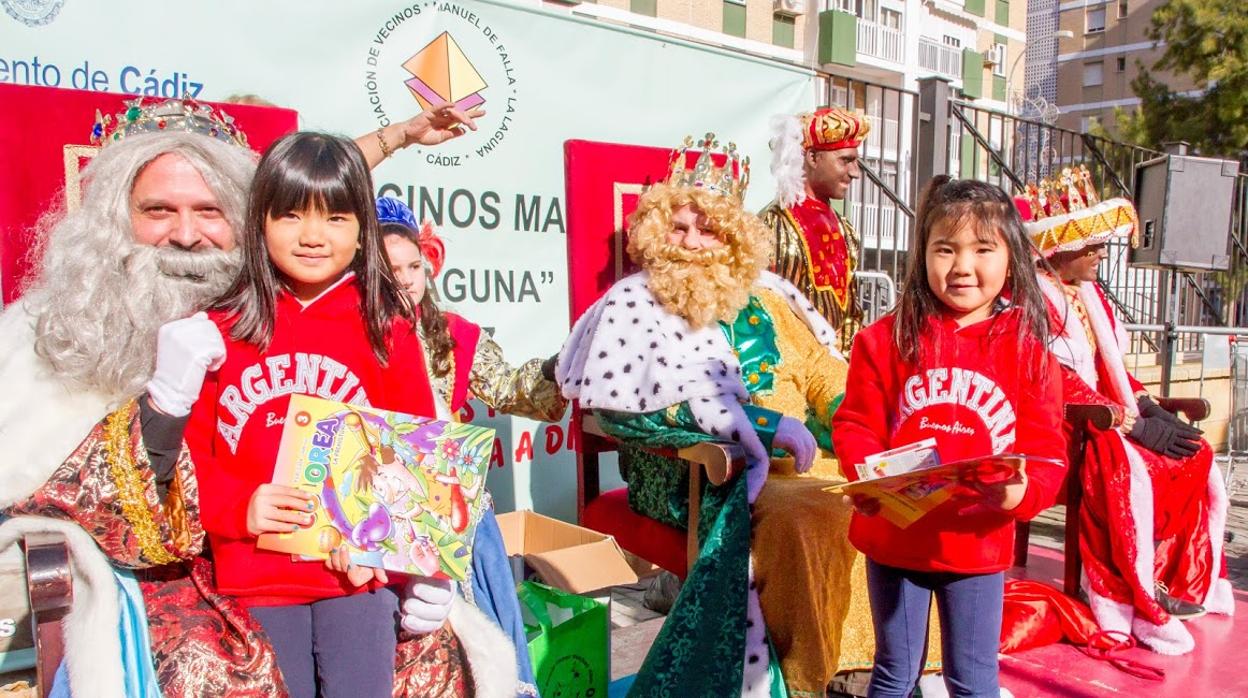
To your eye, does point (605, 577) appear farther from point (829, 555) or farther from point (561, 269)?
point (561, 269)

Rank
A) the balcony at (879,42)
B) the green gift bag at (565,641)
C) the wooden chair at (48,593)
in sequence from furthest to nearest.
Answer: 1. the balcony at (879,42)
2. the green gift bag at (565,641)
3. the wooden chair at (48,593)

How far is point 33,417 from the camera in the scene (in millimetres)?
1771

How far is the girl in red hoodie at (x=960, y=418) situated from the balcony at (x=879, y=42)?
73.6ft

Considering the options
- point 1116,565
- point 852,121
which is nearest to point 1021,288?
point 1116,565

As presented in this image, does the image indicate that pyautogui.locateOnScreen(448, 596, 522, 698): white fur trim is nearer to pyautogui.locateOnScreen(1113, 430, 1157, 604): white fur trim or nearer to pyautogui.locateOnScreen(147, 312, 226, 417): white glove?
pyautogui.locateOnScreen(147, 312, 226, 417): white glove

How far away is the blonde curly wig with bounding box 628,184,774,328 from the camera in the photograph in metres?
3.06

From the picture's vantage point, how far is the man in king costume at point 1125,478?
343 centimetres

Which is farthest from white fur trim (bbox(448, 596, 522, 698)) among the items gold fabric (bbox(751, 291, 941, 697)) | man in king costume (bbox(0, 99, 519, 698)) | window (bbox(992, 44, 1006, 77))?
window (bbox(992, 44, 1006, 77))

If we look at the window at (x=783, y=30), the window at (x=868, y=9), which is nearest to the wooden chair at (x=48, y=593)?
the window at (x=783, y=30)

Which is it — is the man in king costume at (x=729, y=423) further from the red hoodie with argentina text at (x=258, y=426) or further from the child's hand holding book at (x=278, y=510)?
the child's hand holding book at (x=278, y=510)

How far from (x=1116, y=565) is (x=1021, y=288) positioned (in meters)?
1.81

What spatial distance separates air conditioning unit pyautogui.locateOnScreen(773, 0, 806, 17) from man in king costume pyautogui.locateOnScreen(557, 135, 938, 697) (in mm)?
19125

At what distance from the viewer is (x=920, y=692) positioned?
9.29ft

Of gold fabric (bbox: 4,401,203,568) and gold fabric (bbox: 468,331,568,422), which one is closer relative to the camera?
gold fabric (bbox: 4,401,203,568)
